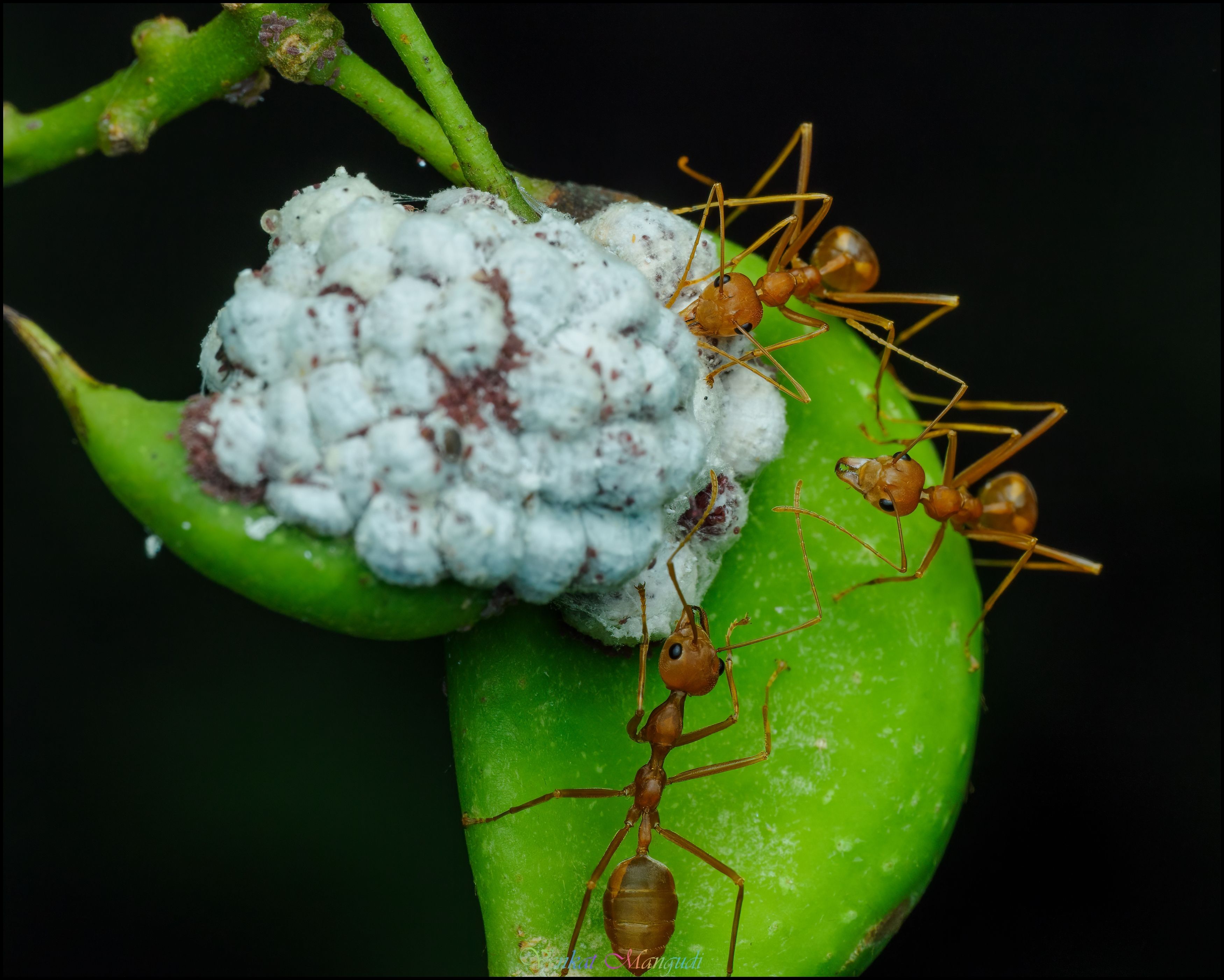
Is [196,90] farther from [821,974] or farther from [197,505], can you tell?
[821,974]

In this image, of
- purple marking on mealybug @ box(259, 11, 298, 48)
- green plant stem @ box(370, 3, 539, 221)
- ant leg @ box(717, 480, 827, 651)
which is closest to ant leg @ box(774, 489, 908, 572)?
ant leg @ box(717, 480, 827, 651)

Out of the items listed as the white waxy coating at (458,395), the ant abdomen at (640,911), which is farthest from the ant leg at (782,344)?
the ant abdomen at (640,911)

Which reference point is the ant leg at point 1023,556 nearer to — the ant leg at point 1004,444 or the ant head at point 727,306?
the ant leg at point 1004,444

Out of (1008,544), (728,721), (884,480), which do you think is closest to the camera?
(728,721)

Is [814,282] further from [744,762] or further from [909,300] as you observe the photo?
[744,762]

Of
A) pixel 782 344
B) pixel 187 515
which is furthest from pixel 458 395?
pixel 782 344

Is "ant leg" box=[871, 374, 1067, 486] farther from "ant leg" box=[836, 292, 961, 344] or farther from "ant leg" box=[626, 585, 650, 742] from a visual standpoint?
"ant leg" box=[626, 585, 650, 742]
